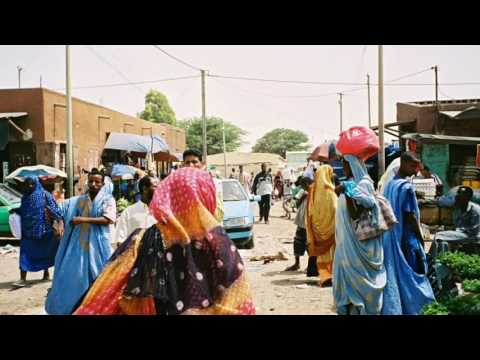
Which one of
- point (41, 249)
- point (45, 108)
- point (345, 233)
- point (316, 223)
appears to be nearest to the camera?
point (345, 233)

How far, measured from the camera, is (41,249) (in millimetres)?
9008

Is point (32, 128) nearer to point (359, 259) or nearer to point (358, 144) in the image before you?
point (358, 144)

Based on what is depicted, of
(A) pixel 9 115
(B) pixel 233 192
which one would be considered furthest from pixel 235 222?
(A) pixel 9 115

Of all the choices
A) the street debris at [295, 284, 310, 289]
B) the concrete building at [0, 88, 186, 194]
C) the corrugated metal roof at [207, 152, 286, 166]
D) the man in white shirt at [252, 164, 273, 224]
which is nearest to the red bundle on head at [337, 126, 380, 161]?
the street debris at [295, 284, 310, 289]

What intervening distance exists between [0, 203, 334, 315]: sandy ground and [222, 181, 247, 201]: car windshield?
1.32m

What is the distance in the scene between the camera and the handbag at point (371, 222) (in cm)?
526

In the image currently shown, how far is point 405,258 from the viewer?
554cm

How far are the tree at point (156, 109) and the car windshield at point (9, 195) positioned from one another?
53.1m

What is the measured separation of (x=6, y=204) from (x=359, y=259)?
35.1ft

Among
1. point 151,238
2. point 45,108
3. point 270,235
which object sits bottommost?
point 270,235

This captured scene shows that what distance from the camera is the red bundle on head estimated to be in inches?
215
